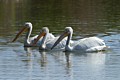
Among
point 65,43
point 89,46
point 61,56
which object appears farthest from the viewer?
point 65,43

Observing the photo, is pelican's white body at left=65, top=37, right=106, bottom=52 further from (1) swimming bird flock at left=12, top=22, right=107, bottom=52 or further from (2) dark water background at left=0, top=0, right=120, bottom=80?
(2) dark water background at left=0, top=0, right=120, bottom=80

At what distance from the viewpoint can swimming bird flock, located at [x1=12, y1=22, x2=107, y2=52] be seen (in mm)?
18000

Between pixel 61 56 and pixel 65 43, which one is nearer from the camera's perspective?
pixel 61 56

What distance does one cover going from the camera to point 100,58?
16.8 meters

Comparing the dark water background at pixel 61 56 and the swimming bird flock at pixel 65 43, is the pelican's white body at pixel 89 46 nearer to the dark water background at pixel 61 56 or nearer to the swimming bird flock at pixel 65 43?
the swimming bird flock at pixel 65 43

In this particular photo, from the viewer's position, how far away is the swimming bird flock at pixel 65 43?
1800cm

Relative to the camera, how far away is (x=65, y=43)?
18.8 meters

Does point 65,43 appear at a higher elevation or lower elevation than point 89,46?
lower

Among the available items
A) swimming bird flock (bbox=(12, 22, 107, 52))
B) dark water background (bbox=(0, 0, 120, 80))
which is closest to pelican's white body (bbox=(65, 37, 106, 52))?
swimming bird flock (bbox=(12, 22, 107, 52))

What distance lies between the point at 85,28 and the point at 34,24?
2.37 m

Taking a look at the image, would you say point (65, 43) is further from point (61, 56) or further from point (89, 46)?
point (61, 56)

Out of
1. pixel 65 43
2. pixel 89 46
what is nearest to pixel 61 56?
pixel 89 46

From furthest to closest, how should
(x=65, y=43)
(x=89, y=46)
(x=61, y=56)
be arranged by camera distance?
(x=65, y=43)
(x=89, y=46)
(x=61, y=56)

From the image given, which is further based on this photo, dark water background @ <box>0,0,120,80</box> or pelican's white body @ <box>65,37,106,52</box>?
pelican's white body @ <box>65,37,106,52</box>
